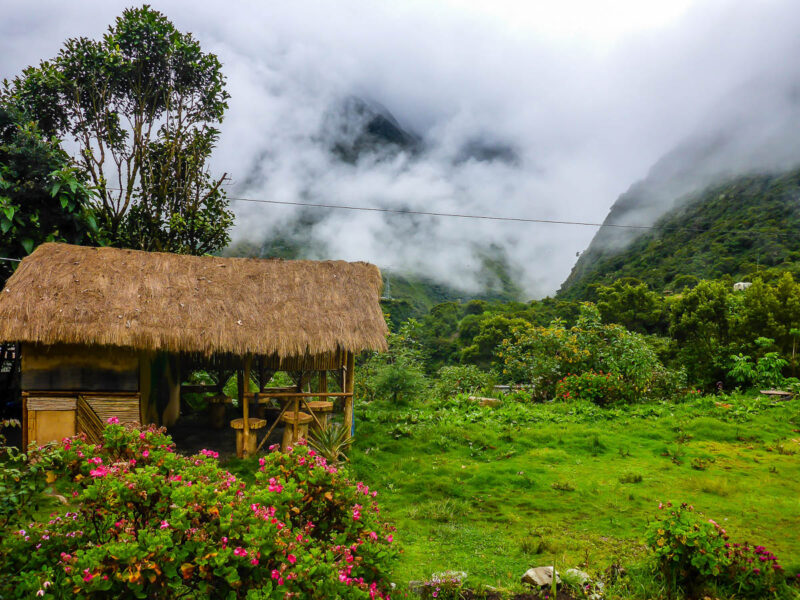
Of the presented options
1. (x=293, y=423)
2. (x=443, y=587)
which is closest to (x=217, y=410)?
(x=293, y=423)

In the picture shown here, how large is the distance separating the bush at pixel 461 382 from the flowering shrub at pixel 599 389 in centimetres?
267

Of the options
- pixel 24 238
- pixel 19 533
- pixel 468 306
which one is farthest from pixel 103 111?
pixel 468 306

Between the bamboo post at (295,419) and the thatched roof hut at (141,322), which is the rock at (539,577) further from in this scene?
the bamboo post at (295,419)

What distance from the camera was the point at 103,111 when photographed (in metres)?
12.9

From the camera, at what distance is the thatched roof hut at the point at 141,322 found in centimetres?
715

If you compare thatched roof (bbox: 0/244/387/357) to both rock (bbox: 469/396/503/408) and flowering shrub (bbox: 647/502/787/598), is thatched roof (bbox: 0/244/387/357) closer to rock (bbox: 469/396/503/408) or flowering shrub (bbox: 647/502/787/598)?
rock (bbox: 469/396/503/408)

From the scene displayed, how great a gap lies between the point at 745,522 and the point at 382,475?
4469 millimetres

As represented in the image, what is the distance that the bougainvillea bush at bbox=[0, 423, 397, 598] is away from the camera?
2.48 meters

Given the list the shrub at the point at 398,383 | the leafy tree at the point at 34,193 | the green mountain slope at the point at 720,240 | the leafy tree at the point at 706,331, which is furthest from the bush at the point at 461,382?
the green mountain slope at the point at 720,240

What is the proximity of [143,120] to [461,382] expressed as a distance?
1135cm

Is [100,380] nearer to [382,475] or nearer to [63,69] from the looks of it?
[382,475]

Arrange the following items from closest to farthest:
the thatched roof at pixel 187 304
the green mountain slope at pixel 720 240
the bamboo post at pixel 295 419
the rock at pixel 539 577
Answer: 1. the rock at pixel 539 577
2. the thatched roof at pixel 187 304
3. the bamboo post at pixel 295 419
4. the green mountain slope at pixel 720 240

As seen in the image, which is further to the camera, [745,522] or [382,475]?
[382,475]

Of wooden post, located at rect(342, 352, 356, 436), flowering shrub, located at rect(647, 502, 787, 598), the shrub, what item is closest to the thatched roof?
wooden post, located at rect(342, 352, 356, 436)
